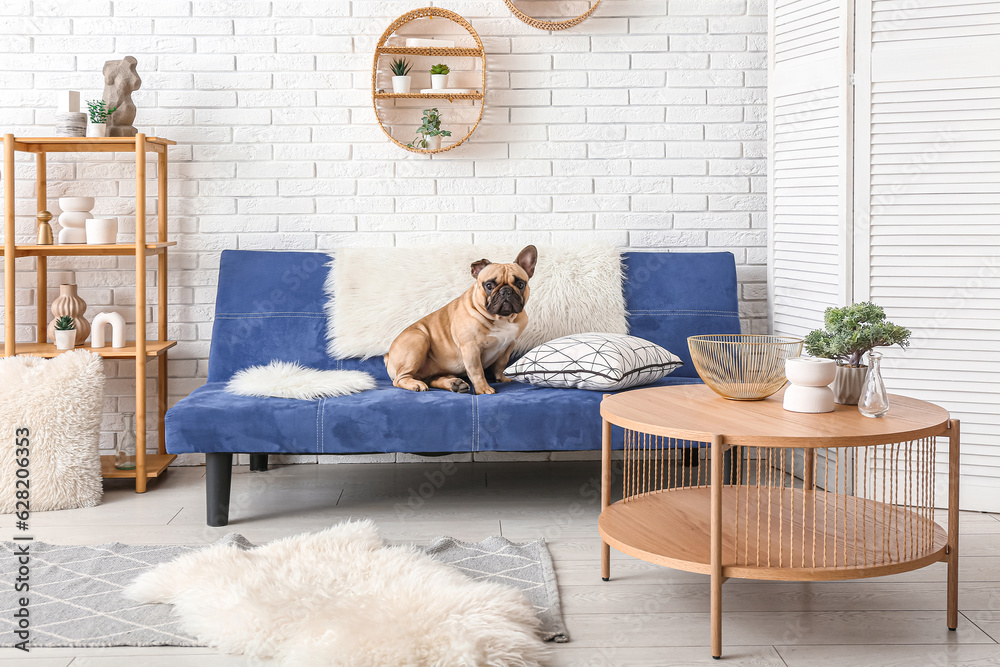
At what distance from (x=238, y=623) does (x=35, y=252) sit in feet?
6.34

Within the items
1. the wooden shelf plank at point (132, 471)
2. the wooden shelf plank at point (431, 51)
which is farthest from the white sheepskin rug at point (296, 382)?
the wooden shelf plank at point (431, 51)

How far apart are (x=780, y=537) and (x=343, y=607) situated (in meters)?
0.97

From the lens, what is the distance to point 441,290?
3.18 meters

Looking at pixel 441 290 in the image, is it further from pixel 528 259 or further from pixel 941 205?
pixel 941 205

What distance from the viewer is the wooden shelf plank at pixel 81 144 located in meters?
3.03

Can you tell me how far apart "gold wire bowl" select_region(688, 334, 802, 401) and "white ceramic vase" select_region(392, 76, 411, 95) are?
1810 millimetres

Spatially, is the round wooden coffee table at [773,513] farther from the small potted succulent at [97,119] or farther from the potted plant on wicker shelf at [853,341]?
the small potted succulent at [97,119]

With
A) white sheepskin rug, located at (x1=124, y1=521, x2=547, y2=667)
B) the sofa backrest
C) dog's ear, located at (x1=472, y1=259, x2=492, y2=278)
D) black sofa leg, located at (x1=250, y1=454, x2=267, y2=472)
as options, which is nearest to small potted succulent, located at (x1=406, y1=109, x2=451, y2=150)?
Result: the sofa backrest

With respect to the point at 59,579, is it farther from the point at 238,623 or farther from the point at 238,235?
the point at 238,235

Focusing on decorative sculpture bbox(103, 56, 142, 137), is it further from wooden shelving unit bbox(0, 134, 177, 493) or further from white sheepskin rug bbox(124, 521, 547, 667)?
white sheepskin rug bbox(124, 521, 547, 667)

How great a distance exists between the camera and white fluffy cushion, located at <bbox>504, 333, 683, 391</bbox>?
8.89ft

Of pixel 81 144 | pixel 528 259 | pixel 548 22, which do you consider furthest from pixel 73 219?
pixel 548 22

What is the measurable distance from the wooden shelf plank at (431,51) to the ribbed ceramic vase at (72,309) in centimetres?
154

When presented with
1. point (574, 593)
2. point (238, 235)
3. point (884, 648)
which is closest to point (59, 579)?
point (574, 593)
